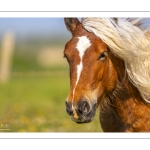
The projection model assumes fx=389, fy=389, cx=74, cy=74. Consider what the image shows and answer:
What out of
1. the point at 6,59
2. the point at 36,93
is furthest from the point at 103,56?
the point at 36,93

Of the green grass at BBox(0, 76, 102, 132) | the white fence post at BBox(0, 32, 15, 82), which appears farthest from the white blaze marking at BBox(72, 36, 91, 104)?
the white fence post at BBox(0, 32, 15, 82)

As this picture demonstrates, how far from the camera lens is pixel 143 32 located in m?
3.03

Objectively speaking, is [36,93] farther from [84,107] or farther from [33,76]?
[84,107]

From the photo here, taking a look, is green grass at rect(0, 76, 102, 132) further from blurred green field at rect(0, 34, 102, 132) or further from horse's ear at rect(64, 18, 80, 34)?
horse's ear at rect(64, 18, 80, 34)

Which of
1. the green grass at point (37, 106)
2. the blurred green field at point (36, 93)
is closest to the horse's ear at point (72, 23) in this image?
the blurred green field at point (36, 93)

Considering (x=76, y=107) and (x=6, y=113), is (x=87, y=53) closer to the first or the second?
(x=76, y=107)

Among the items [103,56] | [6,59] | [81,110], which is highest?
[103,56]

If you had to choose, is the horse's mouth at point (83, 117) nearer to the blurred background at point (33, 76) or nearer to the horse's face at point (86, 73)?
the horse's face at point (86, 73)

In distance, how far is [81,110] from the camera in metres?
2.75

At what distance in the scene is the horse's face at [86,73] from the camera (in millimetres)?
2764

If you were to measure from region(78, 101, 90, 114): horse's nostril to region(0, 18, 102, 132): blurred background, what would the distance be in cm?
76

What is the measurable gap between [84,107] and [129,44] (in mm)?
613

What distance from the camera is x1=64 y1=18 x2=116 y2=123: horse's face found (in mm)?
2764

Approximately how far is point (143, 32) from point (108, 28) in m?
0.30
